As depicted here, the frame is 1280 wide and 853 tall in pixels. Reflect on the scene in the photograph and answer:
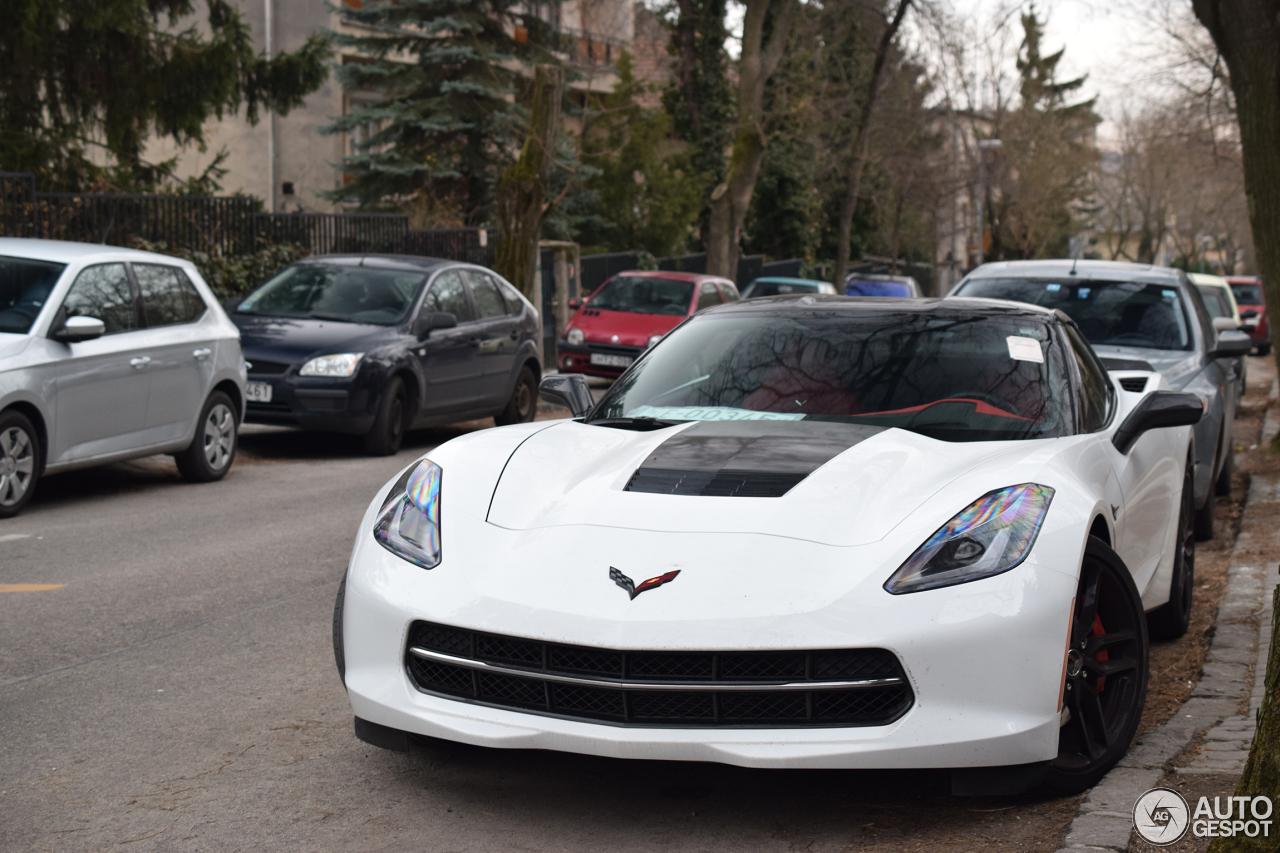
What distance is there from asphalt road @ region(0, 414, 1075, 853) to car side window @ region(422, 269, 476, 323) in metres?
7.44

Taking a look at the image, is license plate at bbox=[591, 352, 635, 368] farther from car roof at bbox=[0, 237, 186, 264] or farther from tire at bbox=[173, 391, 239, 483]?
car roof at bbox=[0, 237, 186, 264]

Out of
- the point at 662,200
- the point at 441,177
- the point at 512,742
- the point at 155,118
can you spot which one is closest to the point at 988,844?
the point at 512,742

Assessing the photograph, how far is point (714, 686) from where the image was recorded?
358 cm

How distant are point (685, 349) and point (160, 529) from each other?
14.4 feet

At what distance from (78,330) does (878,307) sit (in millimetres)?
5694

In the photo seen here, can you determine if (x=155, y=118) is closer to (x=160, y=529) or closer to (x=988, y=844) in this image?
(x=160, y=529)

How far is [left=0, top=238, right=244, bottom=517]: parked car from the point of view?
8.85 metres

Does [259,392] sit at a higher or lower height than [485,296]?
lower

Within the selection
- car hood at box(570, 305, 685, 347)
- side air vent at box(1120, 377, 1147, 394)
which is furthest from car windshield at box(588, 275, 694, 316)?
side air vent at box(1120, 377, 1147, 394)

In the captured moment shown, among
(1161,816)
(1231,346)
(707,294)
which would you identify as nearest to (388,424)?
(1231,346)

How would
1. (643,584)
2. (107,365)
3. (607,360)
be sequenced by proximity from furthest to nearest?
(607,360) < (107,365) < (643,584)

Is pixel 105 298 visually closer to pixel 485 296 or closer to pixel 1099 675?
pixel 485 296

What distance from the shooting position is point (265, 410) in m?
12.4

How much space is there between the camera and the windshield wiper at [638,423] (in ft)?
16.4
